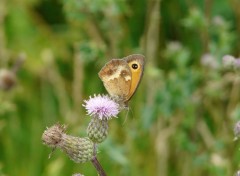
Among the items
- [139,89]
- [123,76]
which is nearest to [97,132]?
[123,76]

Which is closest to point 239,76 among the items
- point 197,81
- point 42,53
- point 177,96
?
point 177,96

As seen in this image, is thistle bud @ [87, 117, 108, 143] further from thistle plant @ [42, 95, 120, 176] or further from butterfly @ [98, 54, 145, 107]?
butterfly @ [98, 54, 145, 107]

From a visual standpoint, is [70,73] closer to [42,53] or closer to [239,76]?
[42,53]

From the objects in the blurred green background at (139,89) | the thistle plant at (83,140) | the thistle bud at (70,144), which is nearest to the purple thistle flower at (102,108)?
the thistle plant at (83,140)

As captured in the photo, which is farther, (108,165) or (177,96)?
(108,165)

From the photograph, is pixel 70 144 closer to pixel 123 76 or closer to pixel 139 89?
pixel 123 76

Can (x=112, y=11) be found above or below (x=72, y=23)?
below

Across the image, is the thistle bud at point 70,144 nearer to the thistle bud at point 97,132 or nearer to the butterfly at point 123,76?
the thistle bud at point 97,132
